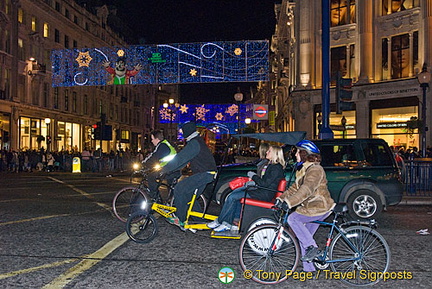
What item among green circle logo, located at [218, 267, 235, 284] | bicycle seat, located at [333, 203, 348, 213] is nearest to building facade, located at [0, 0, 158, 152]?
green circle logo, located at [218, 267, 235, 284]

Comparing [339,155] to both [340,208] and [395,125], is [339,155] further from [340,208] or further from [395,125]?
[395,125]

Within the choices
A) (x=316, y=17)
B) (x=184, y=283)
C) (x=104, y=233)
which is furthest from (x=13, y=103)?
(x=184, y=283)

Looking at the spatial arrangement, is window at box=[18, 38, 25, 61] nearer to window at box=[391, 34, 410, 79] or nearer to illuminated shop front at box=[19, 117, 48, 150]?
illuminated shop front at box=[19, 117, 48, 150]

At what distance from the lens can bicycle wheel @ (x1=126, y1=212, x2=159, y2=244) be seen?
7.60 m

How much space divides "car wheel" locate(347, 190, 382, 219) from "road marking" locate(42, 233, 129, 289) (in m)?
5.39

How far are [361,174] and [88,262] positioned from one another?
6817 millimetres

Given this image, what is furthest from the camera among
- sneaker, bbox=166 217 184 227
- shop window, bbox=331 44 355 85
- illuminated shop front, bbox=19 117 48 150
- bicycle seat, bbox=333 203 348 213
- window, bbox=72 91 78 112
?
window, bbox=72 91 78 112

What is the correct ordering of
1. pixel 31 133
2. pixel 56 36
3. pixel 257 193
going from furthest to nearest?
pixel 56 36 → pixel 31 133 → pixel 257 193

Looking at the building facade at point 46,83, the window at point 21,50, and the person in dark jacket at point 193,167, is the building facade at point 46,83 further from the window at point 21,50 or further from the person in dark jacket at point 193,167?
the person in dark jacket at point 193,167

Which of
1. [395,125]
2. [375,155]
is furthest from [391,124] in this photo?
[375,155]

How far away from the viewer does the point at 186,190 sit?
294 inches

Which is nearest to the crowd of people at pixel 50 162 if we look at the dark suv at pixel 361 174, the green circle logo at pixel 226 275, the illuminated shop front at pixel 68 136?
the illuminated shop front at pixel 68 136

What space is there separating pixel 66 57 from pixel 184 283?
94.9 ft

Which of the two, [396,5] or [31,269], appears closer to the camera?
[31,269]
